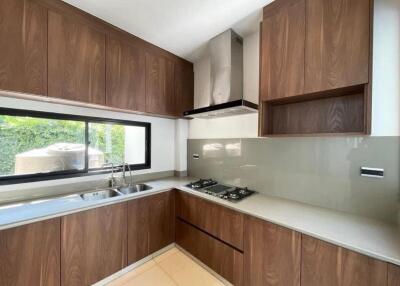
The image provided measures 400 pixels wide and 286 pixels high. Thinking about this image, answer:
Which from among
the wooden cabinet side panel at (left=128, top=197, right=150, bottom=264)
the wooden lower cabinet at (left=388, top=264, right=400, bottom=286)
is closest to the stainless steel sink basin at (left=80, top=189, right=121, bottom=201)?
the wooden cabinet side panel at (left=128, top=197, right=150, bottom=264)

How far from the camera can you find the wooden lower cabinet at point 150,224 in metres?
1.92

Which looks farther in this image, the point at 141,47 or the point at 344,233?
the point at 141,47

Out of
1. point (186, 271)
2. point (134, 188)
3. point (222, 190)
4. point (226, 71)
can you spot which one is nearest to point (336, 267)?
point (222, 190)

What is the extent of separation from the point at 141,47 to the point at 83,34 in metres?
0.61

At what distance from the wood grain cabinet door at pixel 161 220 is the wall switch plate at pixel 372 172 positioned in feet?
6.28

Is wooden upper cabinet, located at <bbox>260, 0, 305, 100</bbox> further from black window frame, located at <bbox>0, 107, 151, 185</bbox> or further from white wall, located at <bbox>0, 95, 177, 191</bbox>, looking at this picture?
black window frame, located at <bbox>0, 107, 151, 185</bbox>

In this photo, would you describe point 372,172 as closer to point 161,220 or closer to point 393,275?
point 393,275

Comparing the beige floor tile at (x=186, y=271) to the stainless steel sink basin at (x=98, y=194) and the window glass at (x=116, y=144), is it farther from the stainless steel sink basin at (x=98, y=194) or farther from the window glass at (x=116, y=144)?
the window glass at (x=116, y=144)

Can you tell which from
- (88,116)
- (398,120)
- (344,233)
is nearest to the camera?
(344,233)

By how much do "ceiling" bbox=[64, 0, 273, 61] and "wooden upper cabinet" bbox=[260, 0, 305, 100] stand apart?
0.18 metres

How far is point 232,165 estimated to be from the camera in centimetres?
231

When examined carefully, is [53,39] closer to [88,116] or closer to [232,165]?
[88,116]

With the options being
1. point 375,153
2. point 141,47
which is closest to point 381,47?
point 375,153

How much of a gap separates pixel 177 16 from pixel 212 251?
95.1 inches
